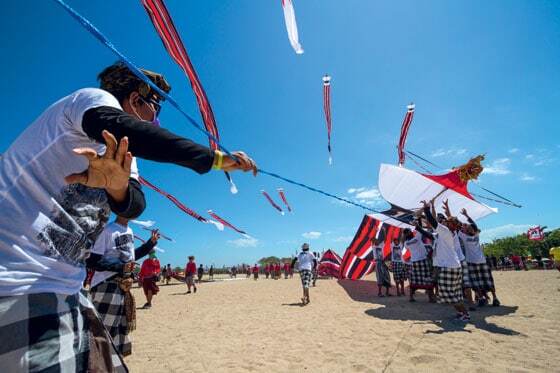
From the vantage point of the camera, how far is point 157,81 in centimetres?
176

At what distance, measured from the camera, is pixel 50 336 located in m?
0.93

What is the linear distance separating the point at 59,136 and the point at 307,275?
383 inches

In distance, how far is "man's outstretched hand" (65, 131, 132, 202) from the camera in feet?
3.07

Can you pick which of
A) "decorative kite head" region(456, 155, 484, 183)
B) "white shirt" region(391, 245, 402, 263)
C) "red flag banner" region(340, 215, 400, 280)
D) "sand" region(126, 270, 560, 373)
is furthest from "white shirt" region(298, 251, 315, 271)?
"decorative kite head" region(456, 155, 484, 183)

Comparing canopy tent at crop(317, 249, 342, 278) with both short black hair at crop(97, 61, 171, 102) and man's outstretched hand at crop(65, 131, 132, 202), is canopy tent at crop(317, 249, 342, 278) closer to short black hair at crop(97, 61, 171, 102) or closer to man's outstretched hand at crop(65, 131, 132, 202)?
short black hair at crop(97, 61, 171, 102)

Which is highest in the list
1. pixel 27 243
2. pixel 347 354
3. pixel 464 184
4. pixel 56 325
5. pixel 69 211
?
pixel 464 184

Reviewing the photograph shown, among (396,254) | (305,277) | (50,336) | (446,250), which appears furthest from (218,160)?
(396,254)

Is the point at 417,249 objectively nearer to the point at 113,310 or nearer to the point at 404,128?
the point at 404,128

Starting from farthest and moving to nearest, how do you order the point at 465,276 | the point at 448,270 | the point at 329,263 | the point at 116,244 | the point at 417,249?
the point at 329,263, the point at 417,249, the point at 465,276, the point at 448,270, the point at 116,244

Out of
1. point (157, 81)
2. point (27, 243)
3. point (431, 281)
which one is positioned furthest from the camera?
point (431, 281)

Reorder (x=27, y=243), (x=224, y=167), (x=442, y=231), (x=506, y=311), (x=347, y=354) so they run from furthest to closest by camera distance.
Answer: (x=506, y=311)
(x=442, y=231)
(x=347, y=354)
(x=224, y=167)
(x=27, y=243)

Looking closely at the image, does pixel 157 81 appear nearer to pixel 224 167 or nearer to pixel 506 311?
pixel 224 167

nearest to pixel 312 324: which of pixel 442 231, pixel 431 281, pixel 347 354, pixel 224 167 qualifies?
pixel 347 354

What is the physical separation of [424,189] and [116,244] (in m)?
11.2
